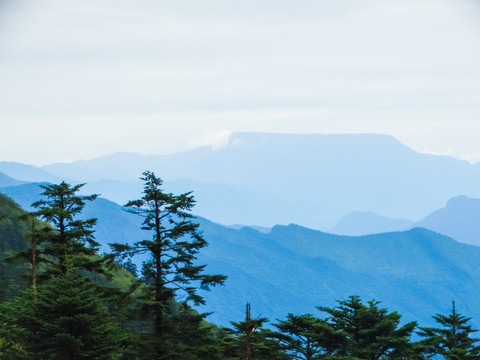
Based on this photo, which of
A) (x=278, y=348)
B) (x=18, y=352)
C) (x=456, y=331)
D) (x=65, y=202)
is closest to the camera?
(x=18, y=352)

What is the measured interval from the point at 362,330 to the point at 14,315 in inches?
924

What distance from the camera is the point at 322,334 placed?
43.9m

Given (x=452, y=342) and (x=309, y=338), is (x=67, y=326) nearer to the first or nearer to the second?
(x=309, y=338)

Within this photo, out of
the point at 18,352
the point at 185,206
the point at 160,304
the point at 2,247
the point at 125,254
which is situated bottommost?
the point at 18,352

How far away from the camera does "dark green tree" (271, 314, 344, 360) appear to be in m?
43.6

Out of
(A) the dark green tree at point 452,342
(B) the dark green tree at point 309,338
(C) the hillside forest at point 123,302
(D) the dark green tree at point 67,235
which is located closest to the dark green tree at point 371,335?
(B) the dark green tree at point 309,338

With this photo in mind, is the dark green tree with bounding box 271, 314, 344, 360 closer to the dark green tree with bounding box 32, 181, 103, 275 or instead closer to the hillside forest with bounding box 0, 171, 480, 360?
the hillside forest with bounding box 0, 171, 480, 360

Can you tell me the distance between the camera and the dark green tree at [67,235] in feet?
113

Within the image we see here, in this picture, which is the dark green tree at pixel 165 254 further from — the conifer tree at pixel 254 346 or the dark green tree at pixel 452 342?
the dark green tree at pixel 452 342

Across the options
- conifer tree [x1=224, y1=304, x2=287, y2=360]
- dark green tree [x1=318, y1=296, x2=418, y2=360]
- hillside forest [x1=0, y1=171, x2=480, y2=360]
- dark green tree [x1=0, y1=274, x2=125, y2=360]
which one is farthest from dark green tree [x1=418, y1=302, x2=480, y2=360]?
dark green tree [x1=0, y1=274, x2=125, y2=360]

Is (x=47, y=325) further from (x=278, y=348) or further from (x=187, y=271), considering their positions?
(x=278, y=348)

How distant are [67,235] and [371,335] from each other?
20.6 meters

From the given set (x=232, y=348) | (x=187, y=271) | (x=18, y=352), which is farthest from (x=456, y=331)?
(x=18, y=352)

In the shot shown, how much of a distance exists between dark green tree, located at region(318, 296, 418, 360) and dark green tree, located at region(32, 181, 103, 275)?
17110 mm
